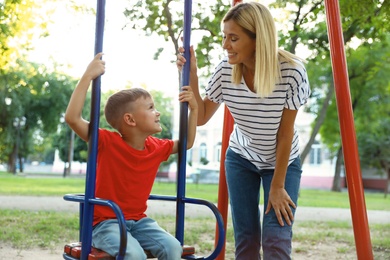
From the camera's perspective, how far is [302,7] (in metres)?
8.27

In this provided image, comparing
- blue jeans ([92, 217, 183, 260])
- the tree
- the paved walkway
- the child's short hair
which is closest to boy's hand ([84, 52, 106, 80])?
the child's short hair

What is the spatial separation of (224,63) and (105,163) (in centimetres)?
81

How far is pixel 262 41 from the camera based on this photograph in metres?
2.75

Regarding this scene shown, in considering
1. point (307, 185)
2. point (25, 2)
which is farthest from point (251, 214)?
point (307, 185)

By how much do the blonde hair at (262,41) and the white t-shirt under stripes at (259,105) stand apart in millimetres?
69

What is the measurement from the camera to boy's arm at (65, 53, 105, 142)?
8.71 feet

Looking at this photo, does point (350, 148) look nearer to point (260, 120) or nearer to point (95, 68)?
point (260, 120)

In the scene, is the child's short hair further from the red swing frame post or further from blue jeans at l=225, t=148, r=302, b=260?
the red swing frame post

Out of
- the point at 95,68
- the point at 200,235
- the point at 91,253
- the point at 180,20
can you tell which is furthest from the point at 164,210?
the point at 95,68

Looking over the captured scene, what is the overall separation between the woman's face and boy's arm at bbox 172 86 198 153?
0.33 meters

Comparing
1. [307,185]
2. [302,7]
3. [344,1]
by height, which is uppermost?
[302,7]

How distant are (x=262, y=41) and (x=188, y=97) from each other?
54 centimetres

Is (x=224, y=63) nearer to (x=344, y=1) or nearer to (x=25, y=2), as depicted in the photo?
(x=344, y=1)

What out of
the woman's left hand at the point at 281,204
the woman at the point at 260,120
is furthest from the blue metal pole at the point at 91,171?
the woman's left hand at the point at 281,204
